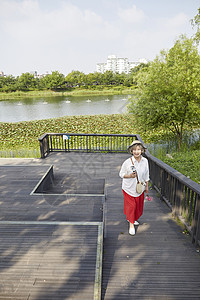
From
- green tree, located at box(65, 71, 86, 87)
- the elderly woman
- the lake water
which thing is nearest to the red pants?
the elderly woman

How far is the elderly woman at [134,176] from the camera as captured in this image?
2912 mm

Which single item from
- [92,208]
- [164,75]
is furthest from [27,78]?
[92,208]

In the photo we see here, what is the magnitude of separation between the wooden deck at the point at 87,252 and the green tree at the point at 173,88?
24.0 feet

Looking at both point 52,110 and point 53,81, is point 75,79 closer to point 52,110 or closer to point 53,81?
point 53,81

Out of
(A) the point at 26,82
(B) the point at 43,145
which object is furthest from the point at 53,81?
(B) the point at 43,145

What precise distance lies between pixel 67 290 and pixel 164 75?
35.5 ft

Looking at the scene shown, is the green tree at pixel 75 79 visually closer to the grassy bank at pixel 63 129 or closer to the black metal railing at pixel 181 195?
the grassy bank at pixel 63 129

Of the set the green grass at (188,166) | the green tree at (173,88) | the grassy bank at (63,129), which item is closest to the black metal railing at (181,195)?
the green grass at (188,166)

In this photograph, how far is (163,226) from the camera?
3422 millimetres

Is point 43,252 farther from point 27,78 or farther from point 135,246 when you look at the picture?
point 27,78

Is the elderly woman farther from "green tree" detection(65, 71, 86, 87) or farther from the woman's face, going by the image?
"green tree" detection(65, 71, 86, 87)

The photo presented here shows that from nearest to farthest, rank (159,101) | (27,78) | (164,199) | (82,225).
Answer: (82,225) → (164,199) → (159,101) → (27,78)

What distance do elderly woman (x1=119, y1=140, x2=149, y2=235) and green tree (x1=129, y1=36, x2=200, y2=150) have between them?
7933 mm

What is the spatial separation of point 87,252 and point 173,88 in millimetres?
9790
